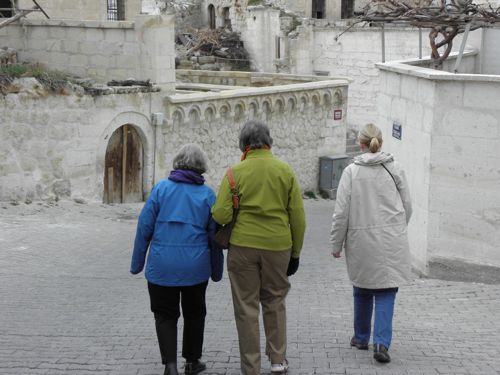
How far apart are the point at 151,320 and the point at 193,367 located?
1.58 metres

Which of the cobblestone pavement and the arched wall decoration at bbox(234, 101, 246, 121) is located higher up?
the arched wall decoration at bbox(234, 101, 246, 121)

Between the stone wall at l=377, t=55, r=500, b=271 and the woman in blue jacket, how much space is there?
3.76 m

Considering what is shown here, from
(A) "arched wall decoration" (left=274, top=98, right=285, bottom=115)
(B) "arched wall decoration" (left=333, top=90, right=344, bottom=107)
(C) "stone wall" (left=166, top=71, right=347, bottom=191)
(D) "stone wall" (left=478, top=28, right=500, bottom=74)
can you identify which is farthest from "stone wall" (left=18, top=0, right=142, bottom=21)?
(D) "stone wall" (left=478, top=28, right=500, bottom=74)

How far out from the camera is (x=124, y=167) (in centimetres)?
1516

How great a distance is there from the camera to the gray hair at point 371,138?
5.94 metres

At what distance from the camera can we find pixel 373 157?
19.4 feet

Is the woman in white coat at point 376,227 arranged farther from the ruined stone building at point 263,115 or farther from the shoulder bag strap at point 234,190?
the ruined stone building at point 263,115

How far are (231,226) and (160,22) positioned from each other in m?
10.1

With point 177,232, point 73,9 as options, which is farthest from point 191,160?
point 73,9

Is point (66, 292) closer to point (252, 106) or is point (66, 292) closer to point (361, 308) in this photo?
point (361, 308)

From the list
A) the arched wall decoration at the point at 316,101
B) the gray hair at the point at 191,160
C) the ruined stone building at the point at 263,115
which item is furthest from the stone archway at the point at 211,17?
the gray hair at the point at 191,160

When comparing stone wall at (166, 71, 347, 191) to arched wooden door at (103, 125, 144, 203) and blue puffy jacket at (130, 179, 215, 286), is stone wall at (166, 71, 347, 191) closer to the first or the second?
arched wooden door at (103, 125, 144, 203)

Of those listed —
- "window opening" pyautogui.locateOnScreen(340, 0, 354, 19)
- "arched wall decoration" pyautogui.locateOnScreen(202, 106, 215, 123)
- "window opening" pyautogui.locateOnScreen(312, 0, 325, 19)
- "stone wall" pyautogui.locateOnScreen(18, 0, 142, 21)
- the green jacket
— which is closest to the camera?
the green jacket

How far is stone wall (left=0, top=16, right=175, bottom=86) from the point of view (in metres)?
14.9
